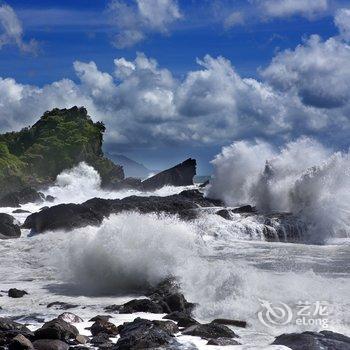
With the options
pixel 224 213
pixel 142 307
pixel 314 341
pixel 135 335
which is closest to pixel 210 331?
pixel 135 335

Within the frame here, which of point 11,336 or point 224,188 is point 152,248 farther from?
point 224,188

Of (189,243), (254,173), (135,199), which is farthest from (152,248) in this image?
(254,173)

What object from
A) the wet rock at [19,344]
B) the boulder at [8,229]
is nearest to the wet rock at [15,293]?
the wet rock at [19,344]

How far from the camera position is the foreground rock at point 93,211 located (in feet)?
101

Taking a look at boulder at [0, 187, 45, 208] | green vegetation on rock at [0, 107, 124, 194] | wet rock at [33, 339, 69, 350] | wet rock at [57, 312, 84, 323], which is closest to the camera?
wet rock at [33, 339, 69, 350]

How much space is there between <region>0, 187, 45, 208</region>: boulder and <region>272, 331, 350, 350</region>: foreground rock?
3781cm

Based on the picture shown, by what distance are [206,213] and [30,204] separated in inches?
799

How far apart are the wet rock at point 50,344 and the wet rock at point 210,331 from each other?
245 cm

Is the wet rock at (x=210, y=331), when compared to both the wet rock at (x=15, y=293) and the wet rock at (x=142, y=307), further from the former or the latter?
the wet rock at (x=15, y=293)

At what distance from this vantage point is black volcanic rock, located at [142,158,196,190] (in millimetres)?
65062

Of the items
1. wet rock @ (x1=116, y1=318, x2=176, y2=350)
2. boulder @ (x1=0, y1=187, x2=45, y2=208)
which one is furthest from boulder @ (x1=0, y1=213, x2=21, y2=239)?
wet rock @ (x1=116, y1=318, x2=176, y2=350)

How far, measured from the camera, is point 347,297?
47.4 feet

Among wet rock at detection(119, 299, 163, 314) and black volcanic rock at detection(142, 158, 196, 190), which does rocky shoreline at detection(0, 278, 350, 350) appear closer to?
wet rock at detection(119, 299, 163, 314)

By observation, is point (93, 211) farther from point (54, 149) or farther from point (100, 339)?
point (54, 149)
